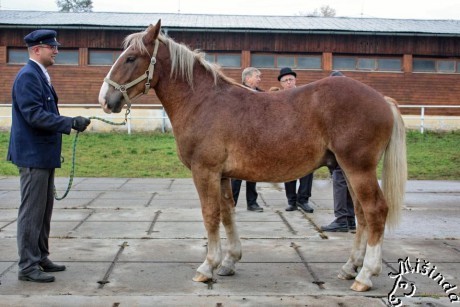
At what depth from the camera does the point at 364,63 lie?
25.8 meters

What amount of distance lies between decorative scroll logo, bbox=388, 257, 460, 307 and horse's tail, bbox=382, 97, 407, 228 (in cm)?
53

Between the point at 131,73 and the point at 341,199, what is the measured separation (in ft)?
11.9

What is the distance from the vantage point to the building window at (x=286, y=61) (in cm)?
2547

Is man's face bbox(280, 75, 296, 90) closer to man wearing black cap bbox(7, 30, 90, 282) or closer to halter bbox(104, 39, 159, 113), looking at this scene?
halter bbox(104, 39, 159, 113)

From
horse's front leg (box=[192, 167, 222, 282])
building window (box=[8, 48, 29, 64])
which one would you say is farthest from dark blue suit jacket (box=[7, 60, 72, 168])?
building window (box=[8, 48, 29, 64])

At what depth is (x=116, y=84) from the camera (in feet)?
16.6

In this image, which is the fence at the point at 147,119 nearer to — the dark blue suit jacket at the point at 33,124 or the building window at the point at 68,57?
the building window at the point at 68,57

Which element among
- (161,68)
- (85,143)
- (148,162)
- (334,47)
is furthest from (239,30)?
(161,68)

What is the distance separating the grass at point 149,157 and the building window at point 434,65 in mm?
5556

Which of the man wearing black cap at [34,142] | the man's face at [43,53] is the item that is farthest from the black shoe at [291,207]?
the man's face at [43,53]

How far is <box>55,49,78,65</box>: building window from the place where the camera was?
82.8 feet

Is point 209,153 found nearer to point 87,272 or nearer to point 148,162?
point 87,272

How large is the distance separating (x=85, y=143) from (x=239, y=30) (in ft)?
31.3

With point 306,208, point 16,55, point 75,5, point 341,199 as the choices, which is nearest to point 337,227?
point 341,199
